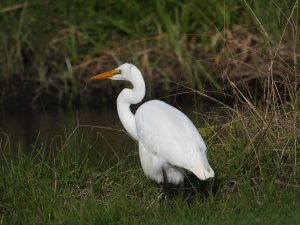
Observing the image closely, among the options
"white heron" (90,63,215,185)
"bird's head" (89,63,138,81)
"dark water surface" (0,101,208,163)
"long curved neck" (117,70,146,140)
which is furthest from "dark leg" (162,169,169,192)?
"dark water surface" (0,101,208,163)

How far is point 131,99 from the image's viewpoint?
23.7 feet

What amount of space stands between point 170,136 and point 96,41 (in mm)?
7044

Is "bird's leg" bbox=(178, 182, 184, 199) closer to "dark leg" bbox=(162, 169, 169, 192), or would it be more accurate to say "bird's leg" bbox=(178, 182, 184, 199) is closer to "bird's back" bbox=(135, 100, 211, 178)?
"dark leg" bbox=(162, 169, 169, 192)

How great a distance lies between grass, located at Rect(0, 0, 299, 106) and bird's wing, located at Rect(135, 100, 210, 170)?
18.9 feet

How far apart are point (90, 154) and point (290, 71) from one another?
2.06m

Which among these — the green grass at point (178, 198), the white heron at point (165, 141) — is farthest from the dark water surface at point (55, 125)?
the white heron at point (165, 141)

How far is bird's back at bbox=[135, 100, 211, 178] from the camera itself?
6312 millimetres

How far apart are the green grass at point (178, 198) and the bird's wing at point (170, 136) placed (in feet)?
1.04

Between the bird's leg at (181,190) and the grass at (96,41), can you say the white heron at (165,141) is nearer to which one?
the bird's leg at (181,190)

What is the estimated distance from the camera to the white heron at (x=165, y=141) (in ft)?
20.7

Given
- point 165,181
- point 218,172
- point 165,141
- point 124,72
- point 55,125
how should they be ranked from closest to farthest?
point 165,141
point 165,181
point 218,172
point 124,72
point 55,125

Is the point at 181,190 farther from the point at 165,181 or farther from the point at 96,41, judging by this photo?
the point at 96,41

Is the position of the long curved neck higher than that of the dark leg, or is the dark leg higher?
the long curved neck

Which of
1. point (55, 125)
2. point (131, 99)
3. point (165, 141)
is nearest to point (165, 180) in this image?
point (165, 141)
